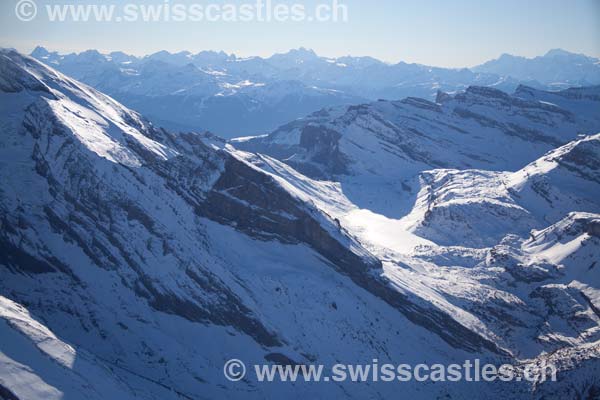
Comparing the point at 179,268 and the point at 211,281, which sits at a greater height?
the point at 179,268

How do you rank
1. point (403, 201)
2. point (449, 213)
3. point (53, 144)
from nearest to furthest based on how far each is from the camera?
point (53, 144) → point (449, 213) → point (403, 201)

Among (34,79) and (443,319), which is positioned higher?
(34,79)

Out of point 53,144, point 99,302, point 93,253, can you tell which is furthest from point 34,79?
point 99,302

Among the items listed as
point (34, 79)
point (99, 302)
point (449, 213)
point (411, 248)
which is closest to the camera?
point (99, 302)

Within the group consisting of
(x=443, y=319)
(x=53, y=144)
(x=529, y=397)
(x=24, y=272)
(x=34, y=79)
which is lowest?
(x=529, y=397)

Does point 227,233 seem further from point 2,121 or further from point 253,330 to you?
point 2,121

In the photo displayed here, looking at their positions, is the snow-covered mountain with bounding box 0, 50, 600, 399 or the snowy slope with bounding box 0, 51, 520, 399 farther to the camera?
the snowy slope with bounding box 0, 51, 520, 399

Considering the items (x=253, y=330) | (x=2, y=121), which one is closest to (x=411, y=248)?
(x=253, y=330)

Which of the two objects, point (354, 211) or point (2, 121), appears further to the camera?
point (354, 211)

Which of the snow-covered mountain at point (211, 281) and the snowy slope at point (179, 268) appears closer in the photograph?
the snow-covered mountain at point (211, 281)

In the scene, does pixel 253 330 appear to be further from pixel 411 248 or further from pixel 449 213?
pixel 449 213
